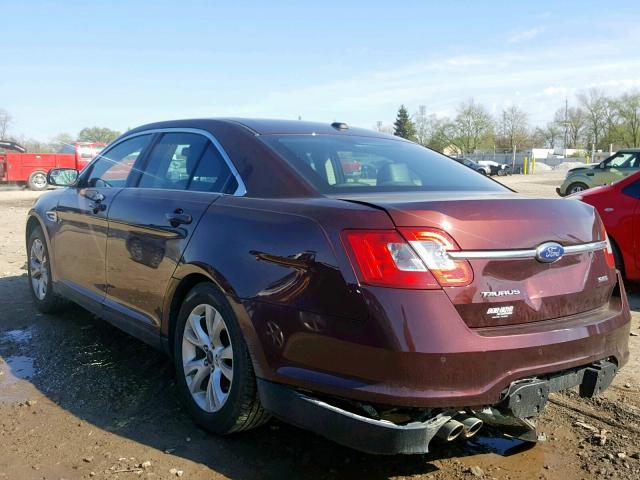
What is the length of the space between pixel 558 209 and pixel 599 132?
3210 inches

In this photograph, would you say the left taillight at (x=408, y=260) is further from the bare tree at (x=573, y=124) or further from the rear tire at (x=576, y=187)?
the bare tree at (x=573, y=124)

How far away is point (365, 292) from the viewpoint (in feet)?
7.75

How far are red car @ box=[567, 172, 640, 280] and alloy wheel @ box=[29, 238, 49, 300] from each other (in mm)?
5520

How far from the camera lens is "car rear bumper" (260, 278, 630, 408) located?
231 cm

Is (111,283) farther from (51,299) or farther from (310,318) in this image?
(310,318)

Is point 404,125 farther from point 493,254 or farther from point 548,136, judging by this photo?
point 493,254

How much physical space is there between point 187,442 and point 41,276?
122 inches

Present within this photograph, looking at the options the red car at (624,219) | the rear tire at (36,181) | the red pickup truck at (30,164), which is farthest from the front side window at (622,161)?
the rear tire at (36,181)

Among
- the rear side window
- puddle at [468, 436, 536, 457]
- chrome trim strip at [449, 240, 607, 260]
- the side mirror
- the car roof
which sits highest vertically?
the car roof

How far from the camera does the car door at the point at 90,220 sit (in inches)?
168

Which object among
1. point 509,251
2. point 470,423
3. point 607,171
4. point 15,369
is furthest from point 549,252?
point 607,171

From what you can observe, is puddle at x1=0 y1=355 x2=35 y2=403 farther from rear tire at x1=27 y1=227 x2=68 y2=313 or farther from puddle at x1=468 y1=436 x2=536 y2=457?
puddle at x1=468 y1=436 x2=536 y2=457

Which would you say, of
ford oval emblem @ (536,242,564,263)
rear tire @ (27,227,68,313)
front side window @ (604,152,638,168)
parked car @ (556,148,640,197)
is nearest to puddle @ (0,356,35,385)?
rear tire @ (27,227,68,313)

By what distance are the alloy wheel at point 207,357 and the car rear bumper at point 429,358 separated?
0.63m
